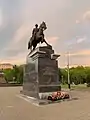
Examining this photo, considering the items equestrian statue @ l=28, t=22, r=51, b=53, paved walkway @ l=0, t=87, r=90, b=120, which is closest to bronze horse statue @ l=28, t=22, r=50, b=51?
equestrian statue @ l=28, t=22, r=51, b=53

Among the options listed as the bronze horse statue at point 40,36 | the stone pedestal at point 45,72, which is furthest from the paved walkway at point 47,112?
the bronze horse statue at point 40,36

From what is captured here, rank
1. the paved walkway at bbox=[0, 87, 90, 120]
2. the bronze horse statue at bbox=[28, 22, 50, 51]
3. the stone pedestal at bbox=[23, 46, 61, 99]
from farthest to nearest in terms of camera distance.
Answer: the bronze horse statue at bbox=[28, 22, 50, 51] < the stone pedestal at bbox=[23, 46, 61, 99] < the paved walkway at bbox=[0, 87, 90, 120]

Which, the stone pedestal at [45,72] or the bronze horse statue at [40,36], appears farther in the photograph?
the bronze horse statue at [40,36]

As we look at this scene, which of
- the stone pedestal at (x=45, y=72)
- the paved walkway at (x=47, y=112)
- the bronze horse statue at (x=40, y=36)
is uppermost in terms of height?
the bronze horse statue at (x=40, y=36)

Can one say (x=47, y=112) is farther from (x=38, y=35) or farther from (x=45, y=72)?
(x=38, y=35)

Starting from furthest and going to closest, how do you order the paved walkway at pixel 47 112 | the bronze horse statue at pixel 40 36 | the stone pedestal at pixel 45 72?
the bronze horse statue at pixel 40 36
the stone pedestal at pixel 45 72
the paved walkway at pixel 47 112

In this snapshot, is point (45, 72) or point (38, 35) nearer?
point (45, 72)

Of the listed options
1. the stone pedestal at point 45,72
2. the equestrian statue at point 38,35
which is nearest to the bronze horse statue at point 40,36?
the equestrian statue at point 38,35

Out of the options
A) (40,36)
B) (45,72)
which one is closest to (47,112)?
(45,72)

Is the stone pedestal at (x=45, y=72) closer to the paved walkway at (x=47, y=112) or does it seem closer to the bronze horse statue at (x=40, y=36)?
the bronze horse statue at (x=40, y=36)

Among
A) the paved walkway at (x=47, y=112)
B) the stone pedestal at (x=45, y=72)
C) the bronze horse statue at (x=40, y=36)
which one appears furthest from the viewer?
the bronze horse statue at (x=40, y=36)

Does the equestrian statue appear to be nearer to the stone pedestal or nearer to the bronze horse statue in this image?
the bronze horse statue

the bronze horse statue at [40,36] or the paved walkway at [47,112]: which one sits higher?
the bronze horse statue at [40,36]

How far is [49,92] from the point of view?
19859 millimetres
